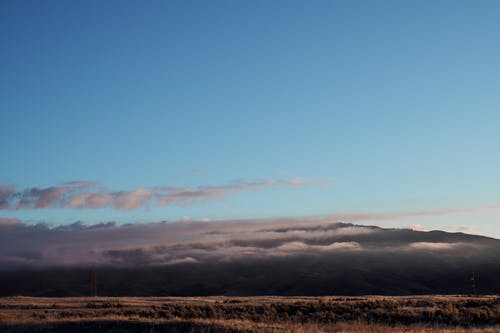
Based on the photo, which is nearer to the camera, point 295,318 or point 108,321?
point 108,321

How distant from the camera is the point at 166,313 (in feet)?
129

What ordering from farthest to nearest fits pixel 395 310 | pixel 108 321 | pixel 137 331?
pixel 395 310 → pixel 108 321 → pixel 137 331

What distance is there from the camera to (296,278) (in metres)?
172

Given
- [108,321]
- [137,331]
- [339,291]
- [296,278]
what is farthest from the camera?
[296,278]

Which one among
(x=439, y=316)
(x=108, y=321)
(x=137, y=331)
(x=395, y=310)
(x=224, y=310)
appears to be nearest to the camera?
(x=137, y=331)

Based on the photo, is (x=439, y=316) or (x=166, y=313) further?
(x=166, y=313)

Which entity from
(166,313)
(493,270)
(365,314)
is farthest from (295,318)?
(493,270)

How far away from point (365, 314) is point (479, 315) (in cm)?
644

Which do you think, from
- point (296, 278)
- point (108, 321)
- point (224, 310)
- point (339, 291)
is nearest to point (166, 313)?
point (224, 310)

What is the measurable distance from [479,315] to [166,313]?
63.5ft

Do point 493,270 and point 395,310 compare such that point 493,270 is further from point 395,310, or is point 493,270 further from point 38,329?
point 38,329

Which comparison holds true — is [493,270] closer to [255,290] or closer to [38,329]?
[255,290]

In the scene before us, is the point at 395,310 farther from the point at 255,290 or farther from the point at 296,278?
the point at 296,278

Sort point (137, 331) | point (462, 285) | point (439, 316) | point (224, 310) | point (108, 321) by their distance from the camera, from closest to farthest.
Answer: point (137, 331) → point (108, 321) → point (439, 316) → point (224, 310) → point (462, 285)
